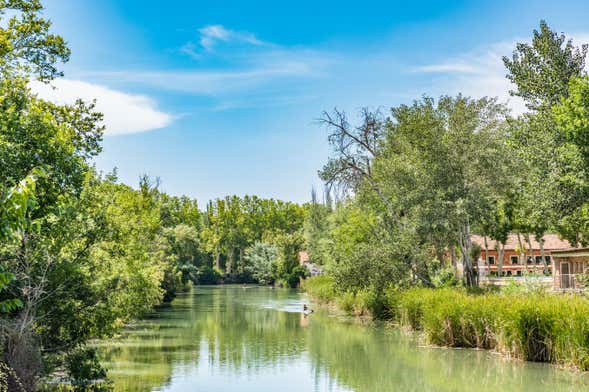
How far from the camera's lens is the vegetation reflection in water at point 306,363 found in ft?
63.2

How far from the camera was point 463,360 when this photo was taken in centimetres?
2250

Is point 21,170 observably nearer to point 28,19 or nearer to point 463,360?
point 28,19

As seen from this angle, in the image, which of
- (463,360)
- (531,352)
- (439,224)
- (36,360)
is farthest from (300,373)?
(439,224)

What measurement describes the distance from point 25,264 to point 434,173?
2195cm

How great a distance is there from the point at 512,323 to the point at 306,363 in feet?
23.2

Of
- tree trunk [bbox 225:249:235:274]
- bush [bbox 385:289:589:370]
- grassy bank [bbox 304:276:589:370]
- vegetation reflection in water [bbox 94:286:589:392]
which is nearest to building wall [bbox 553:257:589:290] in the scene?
grassy bank [bbox 304:276:589:370]

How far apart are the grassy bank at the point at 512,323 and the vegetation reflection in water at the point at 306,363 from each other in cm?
63

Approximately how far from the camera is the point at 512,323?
21.6 meters

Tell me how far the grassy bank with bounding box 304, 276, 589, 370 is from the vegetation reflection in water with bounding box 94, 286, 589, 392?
631 millimetres

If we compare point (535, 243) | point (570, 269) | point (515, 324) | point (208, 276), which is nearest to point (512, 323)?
point (515, 324)

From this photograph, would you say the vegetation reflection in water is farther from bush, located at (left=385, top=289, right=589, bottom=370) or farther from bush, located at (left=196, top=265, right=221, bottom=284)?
bush, located at (left=196, top=265, right=221, bottom=284)

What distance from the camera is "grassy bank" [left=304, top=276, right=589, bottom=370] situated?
1919cm

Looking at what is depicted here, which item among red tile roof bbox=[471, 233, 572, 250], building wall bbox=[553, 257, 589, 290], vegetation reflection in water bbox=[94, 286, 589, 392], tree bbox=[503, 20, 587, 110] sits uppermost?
tree bbox=[503, 20, 587, 110]

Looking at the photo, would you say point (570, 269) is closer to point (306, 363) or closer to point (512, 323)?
point (512, 323)
